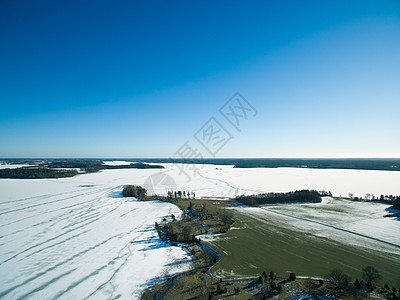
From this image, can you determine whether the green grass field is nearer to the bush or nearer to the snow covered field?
the bush

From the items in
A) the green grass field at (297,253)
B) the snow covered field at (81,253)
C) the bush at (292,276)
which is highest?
the bush at (292,276)

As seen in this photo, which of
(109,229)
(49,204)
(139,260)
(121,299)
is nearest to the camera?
(121,299)

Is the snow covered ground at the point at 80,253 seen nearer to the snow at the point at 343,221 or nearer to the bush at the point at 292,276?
the bush at the point at 292,276

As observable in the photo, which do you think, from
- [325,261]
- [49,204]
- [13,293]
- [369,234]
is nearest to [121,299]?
[13,293]

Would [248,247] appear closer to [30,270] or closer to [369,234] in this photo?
[369,234]

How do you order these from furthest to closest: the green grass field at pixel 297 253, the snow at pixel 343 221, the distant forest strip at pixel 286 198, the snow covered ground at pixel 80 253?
the distant forest strip at pixel 286 198 < the snow at pixel 343 221 < the green grass field at pixel 297 253 < the snow covered ground at pixel 80 253

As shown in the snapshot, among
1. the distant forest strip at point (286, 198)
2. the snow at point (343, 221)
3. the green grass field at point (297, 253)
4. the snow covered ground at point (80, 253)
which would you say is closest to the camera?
the snow covered ground at point (80, 253)

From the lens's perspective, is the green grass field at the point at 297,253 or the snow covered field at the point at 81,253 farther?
Result: the green grass field at the point at 297,253

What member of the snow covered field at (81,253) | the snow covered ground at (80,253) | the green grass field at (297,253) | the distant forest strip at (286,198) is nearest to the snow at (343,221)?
the green grass field at (297,253)

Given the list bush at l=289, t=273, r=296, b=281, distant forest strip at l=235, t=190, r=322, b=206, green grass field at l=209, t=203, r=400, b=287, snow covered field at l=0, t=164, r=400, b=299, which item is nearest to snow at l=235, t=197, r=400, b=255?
green grass field at l=209, t=203, r=400, b=287

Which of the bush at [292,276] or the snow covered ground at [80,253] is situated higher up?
the bush at [292,276]
